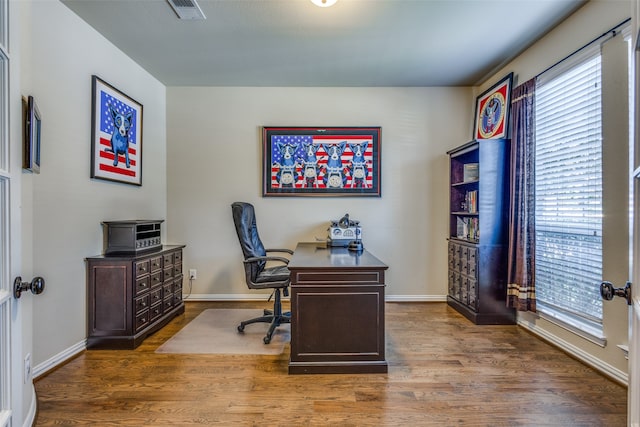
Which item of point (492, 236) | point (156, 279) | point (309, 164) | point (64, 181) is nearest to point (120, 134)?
point (64, 181)

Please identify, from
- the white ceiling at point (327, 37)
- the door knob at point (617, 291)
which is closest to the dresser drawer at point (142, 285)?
the white ceiling at point (327, 37)

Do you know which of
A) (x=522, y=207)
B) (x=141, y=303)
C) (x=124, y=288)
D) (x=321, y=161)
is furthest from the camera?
(x=321, y=161)

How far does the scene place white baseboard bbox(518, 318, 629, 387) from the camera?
6.93ft

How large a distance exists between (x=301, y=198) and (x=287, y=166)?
44 centimetres

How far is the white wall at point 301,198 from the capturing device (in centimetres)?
396

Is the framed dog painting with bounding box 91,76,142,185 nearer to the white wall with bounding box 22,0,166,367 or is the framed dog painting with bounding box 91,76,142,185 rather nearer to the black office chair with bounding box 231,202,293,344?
the white wall with bounding box 22,0,166,367

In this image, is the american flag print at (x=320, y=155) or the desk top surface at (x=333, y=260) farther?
the american flag print at (x=320, y=155)

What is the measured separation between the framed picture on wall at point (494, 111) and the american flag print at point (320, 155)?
4.22ft

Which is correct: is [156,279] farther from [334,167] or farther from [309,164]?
[334,167]

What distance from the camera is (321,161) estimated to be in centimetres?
392

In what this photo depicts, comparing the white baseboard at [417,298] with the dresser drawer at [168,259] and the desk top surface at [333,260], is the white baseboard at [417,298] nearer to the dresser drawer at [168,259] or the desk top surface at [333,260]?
the desk top surface at [333,260]

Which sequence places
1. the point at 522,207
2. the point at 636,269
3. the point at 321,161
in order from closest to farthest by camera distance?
1. the point at 636,269
2. the point at 522,207
3. the point at 321,161

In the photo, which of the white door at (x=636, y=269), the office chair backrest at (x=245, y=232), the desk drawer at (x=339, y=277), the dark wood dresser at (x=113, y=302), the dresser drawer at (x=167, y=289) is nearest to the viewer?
the white door at (x=636, y=269)

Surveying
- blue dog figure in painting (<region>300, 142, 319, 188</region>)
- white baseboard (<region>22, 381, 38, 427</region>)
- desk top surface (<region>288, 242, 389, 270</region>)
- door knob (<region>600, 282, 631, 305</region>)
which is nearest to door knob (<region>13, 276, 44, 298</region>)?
white baseboard (<region>22, 381, 38, 427</region>)
